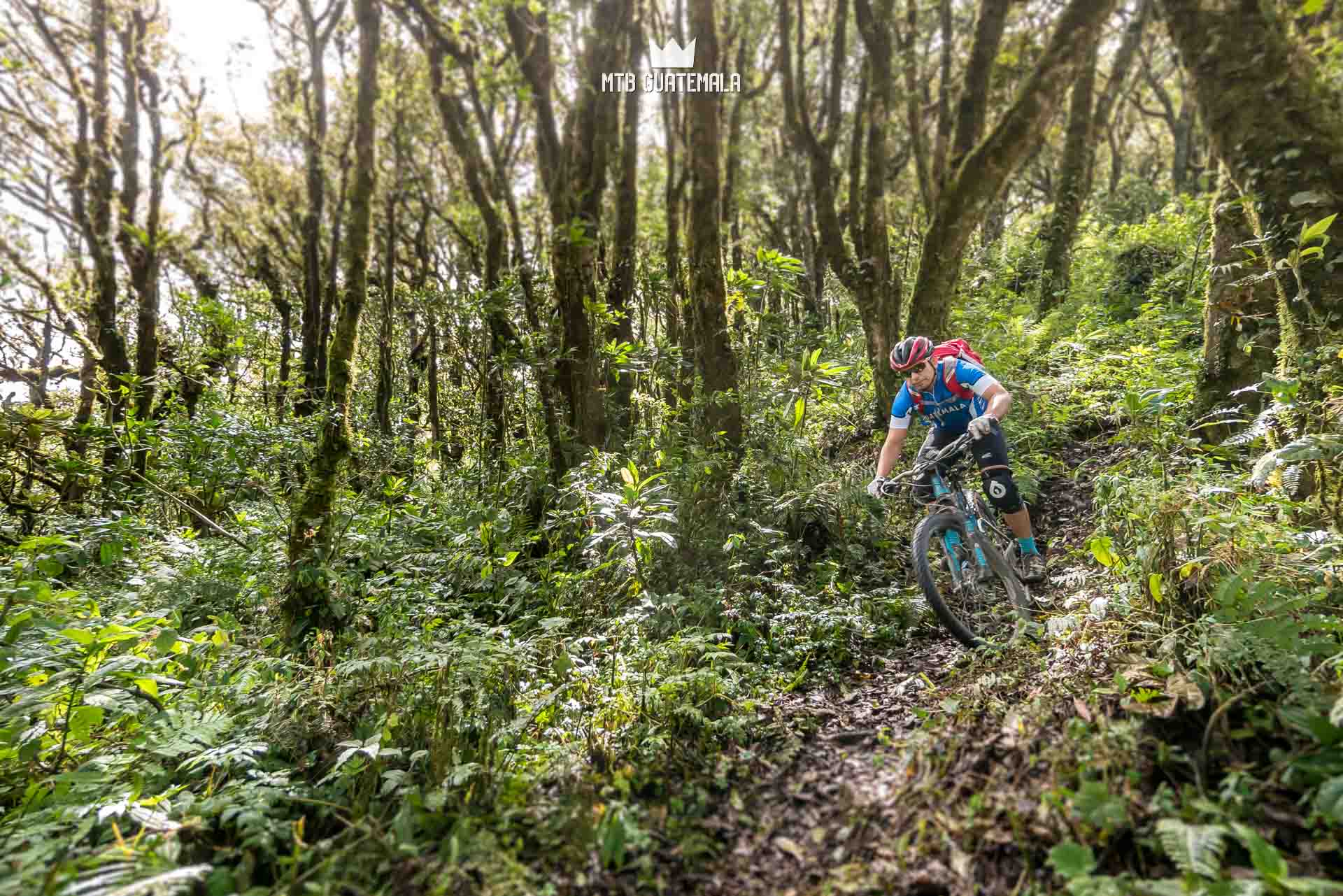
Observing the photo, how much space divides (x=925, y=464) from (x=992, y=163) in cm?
434

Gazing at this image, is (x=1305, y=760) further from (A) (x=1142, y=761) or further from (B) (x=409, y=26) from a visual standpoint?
(B) (x=409, y=26)

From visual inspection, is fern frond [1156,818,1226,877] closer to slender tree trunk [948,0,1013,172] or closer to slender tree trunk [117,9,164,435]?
slender tree trunk [948,0,1013,172]

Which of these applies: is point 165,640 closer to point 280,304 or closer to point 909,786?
point 909,786

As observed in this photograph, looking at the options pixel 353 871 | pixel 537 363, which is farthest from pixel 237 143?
pixel 353 871

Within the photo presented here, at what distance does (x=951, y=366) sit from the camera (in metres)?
5.32

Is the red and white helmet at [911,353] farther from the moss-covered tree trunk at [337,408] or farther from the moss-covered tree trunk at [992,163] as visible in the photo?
the moss-covered tree trunk at [337,408]

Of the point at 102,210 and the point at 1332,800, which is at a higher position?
the point at 102,210

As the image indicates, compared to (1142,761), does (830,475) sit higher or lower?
higher

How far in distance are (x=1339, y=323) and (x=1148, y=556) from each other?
219 cm

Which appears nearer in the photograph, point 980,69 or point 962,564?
point 962,564

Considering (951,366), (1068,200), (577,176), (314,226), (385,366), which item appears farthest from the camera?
(314,226)

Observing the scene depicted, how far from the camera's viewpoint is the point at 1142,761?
2598 millimetres

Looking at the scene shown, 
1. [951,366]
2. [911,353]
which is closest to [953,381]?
[951,366]

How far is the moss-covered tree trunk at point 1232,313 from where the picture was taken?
5.00 m
